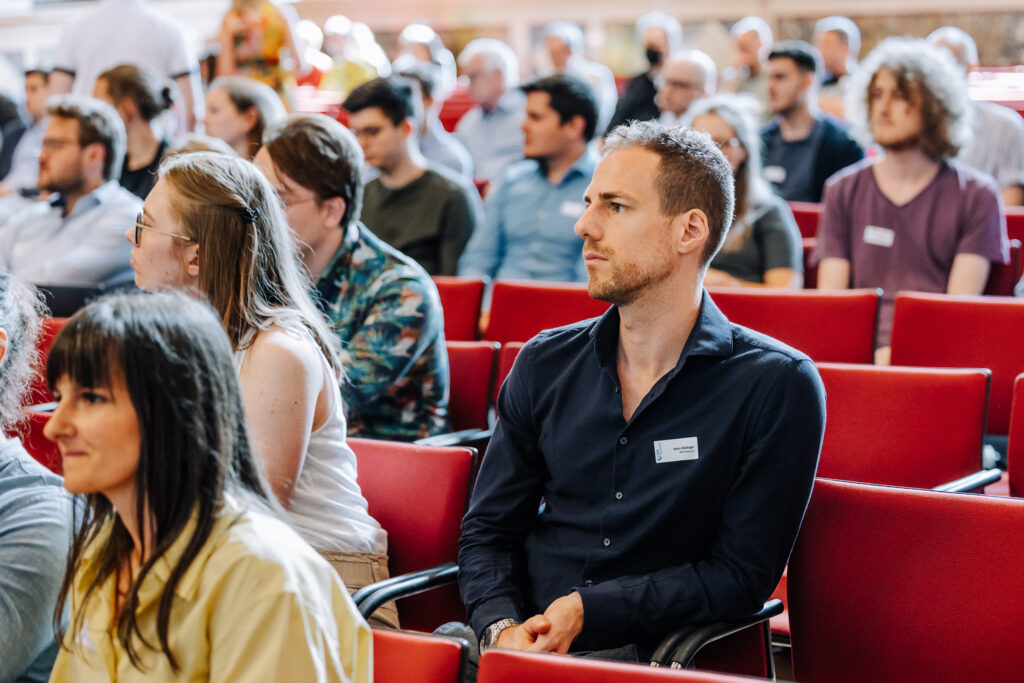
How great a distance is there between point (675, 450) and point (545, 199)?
8.49 ft

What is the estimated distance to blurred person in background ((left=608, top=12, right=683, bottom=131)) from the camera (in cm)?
682

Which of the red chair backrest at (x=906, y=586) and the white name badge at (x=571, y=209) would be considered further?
the white name badge at (x=571, y=209)

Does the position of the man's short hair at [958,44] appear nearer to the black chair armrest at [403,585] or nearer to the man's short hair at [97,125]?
the man's short hair at [97,125]

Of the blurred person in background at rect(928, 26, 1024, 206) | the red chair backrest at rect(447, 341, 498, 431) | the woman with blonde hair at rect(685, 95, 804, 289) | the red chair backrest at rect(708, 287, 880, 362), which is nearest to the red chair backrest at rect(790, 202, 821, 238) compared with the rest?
the woman with blonde hair at rect(685, 95, 804, 289)

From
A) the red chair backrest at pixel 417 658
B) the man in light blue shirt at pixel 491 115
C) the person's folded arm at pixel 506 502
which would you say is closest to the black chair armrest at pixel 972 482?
the person's folded arm at pixel 506 502

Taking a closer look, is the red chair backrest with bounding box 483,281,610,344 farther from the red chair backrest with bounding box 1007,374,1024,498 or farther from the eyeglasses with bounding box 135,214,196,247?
the eyeglasses with bounding box 135,214,196,247

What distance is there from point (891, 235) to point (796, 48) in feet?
7.48

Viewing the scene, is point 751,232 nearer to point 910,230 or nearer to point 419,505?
point 910,230

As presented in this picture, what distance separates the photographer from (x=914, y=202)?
3480 mm

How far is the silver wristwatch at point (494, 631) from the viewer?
5.67ft

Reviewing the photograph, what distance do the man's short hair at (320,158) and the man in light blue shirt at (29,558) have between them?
107 centimetres

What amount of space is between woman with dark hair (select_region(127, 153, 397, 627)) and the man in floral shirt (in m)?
0.57

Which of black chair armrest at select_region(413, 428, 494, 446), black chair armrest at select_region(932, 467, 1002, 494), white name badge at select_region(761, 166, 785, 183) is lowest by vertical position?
black chair armrest at select_region(413, 428, 494, 446)

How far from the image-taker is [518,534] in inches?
74.9
